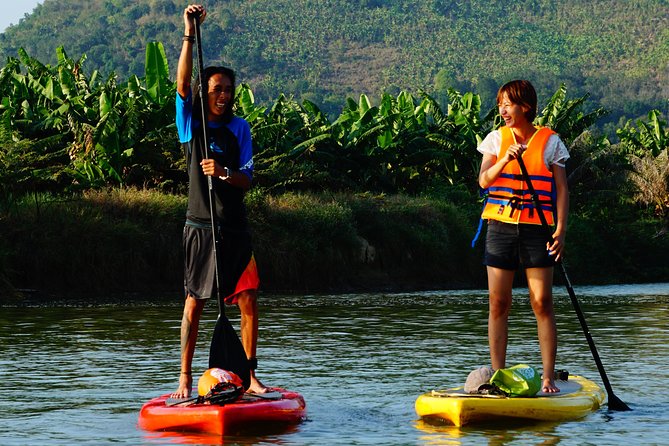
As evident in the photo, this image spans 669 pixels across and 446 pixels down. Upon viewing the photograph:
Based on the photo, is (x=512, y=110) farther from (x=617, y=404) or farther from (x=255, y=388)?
(x=255, y=388)

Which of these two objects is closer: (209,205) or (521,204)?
(209,205)

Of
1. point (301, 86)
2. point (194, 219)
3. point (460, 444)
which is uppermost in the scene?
point (301, 86)

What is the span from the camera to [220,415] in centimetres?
768

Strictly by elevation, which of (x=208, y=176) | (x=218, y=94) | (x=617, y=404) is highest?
(x=218, y=94)

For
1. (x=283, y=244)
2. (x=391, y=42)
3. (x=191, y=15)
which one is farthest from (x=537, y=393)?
(x=391, y=42)

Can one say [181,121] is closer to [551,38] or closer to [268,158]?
[268,158]

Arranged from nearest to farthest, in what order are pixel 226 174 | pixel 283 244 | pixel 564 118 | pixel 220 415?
pixel 220 415
pixel 226 174
pixel 283 244
pixel 564 118

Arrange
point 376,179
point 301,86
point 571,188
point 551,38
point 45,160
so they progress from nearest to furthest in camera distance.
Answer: point 45,160, point 376,179, point 571,188, point 301,86, point 551,38

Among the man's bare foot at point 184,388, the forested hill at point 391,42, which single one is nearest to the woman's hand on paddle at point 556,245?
the man's bare foot at point 184,388

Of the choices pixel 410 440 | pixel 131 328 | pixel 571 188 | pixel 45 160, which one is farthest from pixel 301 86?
pixel 410 440

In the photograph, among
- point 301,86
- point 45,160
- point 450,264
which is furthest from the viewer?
point 301,86

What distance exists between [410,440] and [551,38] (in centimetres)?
16172

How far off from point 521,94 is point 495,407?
191 cm

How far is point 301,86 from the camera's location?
13738 centimetres
